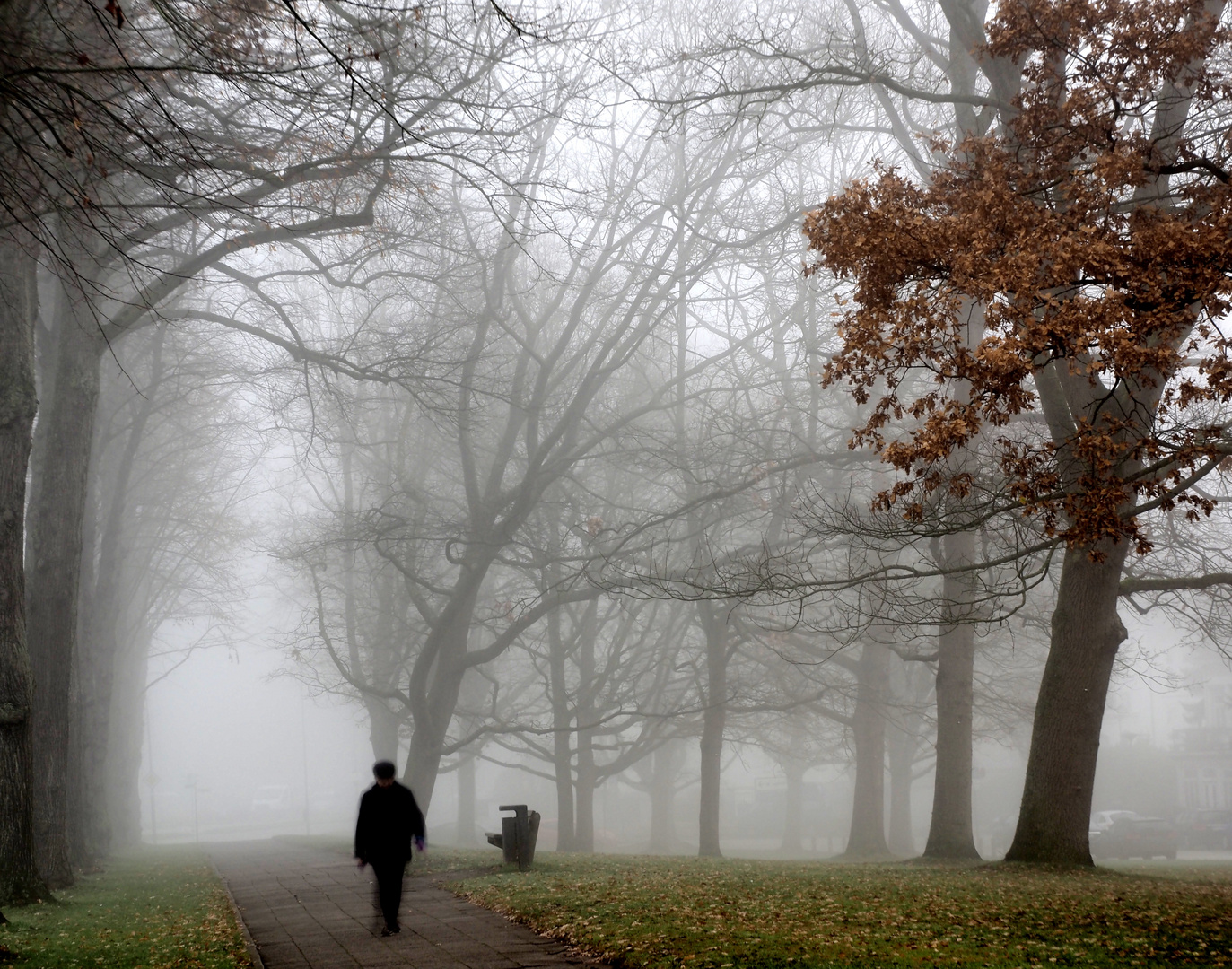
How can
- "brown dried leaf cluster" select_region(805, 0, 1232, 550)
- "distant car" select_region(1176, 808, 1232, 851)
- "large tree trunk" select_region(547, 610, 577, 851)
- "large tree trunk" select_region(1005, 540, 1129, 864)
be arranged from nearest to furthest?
"brown dried leaf cluster" select_region(805, 0, 1232, 550)
"large tree trunk" select_region(1005, 540, 1129, 864)
"large tree trunk" select_region(547, 610, 577, 851)
"distant car" select_region(1176, 808, 1232, 851)

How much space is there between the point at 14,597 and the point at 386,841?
509cm

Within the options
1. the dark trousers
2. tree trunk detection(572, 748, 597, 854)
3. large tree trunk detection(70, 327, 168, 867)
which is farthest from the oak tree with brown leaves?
tree trunk detection(572, 748, 597, 854)

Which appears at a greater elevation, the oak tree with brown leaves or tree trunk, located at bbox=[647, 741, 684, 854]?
the oak tree with brown leaves

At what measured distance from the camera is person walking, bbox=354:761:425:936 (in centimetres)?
900

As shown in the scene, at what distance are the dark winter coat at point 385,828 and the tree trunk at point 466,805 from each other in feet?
82.2

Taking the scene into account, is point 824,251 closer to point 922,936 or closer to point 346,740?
point 922,936

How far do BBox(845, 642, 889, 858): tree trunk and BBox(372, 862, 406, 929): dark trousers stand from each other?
15784 millimetres

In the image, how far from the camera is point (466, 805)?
3547 cm

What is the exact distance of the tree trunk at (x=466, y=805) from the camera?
34.0 meters

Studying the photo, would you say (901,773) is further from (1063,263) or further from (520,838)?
(1063,263)

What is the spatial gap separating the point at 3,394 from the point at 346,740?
75858mm

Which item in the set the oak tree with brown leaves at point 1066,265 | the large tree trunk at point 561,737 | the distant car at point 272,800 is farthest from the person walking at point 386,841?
the distant car at point 272,800

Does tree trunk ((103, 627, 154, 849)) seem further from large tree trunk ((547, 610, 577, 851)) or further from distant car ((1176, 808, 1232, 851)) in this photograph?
distant car ((1176, 808, 1232, 851))

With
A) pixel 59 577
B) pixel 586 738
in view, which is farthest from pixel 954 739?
pixel 59 577
